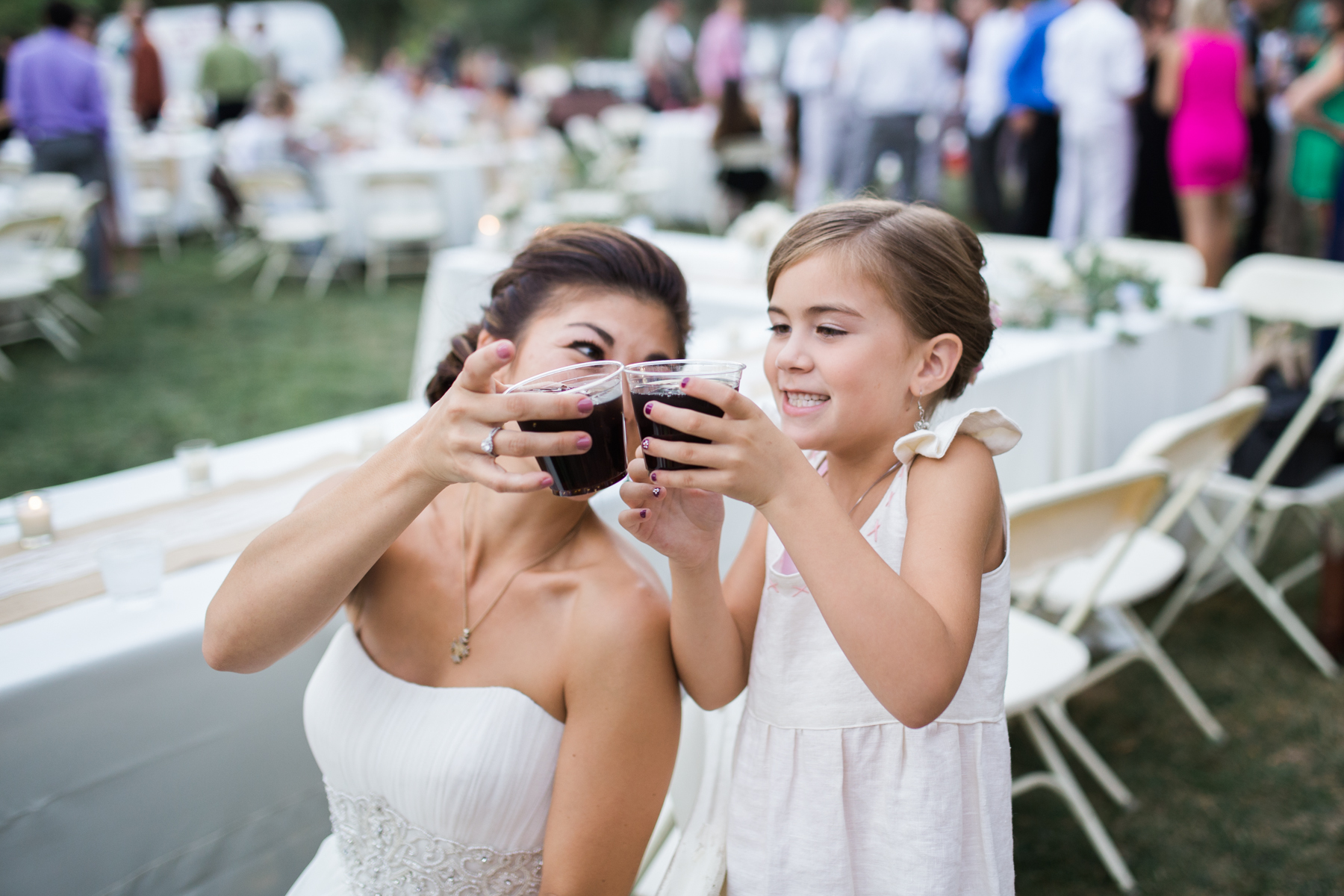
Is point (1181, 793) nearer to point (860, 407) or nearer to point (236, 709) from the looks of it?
point (860, 407)

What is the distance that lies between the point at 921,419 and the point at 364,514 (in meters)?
0.76

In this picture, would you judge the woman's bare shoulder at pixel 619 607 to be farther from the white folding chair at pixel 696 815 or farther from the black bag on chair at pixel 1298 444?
the black bag on chair at pixel 1298 444

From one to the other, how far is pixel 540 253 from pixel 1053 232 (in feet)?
26.0

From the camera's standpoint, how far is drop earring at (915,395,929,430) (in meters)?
1.33

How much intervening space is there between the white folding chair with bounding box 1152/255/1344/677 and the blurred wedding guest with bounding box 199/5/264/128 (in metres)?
12.0

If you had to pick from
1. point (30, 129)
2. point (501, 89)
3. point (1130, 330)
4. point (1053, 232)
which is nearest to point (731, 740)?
point (1130, 330)

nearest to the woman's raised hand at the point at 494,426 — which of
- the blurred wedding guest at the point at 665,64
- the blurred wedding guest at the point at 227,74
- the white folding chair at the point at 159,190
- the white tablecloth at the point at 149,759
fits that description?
the white tablecloth at the point at 149,759

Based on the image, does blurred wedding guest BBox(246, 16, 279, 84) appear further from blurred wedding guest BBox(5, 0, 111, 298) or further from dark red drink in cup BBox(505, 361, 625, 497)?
dark red drink in cup BBox(505, 361, 625, 497)

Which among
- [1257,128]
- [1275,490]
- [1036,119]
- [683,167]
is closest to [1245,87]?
[1257,128]

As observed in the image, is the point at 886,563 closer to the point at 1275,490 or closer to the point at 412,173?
the point at 1275,490

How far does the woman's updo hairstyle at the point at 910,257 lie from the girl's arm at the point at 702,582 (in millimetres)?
343

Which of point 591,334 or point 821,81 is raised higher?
point 591,334

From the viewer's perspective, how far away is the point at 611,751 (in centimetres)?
134

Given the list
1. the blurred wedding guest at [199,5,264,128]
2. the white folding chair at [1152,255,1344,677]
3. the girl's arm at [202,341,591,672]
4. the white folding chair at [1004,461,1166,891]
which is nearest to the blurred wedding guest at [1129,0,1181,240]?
the white folding chair at [1152,255,1344,677]
